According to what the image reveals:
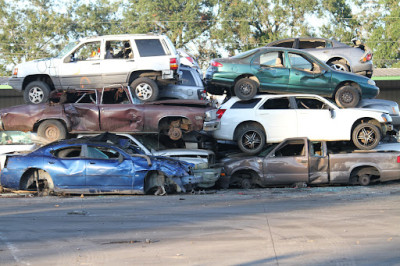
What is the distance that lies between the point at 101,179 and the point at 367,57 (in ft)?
28.2

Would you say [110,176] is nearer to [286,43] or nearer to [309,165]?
[309,165]

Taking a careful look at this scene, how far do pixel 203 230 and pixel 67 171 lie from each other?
15.5ft

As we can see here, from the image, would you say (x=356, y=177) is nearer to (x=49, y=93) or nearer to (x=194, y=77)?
(x=194, y=77)

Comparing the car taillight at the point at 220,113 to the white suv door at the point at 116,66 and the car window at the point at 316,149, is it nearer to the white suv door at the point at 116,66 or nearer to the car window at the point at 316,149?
the car window at the point at 316,149

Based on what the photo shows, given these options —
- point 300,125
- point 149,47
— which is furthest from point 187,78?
point 300,125

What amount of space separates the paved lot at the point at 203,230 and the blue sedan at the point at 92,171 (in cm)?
34

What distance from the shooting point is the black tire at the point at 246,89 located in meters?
14.2

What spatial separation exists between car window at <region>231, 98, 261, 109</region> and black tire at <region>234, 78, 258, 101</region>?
0.33 feet

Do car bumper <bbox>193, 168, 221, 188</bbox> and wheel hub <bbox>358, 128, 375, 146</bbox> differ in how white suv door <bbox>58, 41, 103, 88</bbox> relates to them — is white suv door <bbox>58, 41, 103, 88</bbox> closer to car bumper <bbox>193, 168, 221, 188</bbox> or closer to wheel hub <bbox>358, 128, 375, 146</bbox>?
car bumper <bbox>193, 168, 221, 188</bbox>

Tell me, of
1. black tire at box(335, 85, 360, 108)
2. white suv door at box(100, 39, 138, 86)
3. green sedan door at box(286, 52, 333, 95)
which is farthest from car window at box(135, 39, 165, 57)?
black tire at box(335, 85, 360, 108)

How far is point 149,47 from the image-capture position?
48.0 feet

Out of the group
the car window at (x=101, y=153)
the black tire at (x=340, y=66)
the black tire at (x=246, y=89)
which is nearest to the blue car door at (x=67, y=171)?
the car window at (x=101, y=153)

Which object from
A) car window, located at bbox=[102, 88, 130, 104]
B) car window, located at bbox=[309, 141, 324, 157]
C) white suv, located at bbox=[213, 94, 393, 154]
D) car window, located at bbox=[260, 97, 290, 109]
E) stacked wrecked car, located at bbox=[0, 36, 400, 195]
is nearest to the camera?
stacked wrecked car, located at bbox=[0, 36, 400, 195]

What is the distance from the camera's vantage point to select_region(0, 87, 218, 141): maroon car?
13.7m
